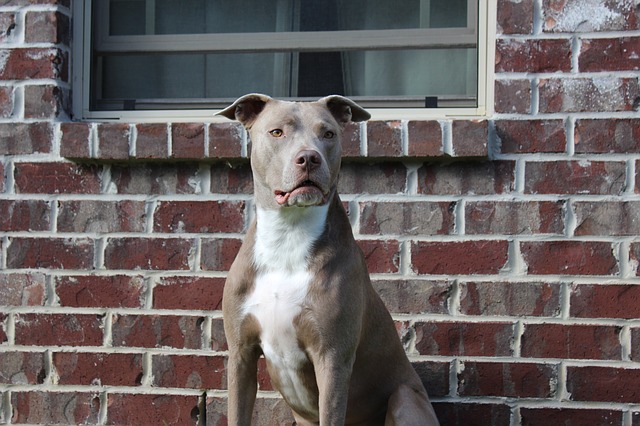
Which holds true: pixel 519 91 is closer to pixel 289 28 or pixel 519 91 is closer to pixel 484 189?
pixel 484 189

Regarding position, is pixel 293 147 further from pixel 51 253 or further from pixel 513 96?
pixel 51 253

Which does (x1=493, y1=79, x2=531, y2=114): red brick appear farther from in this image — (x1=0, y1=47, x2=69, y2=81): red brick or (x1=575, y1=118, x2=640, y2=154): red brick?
(x1=0, y1=47, x2=69, y2=81): red brick

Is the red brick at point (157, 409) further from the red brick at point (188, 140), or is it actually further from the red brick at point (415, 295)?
the red brick at point (188, 140)

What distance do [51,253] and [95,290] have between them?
24 centimetres

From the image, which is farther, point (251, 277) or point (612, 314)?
point (612, 314)

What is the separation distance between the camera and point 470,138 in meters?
3.50

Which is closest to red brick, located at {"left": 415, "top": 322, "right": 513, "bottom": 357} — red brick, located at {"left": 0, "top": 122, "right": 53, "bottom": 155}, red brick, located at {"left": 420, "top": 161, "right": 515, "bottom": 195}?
red brick, located at {"left": 420, "top": 161, "right": 515, "bottom": 195}

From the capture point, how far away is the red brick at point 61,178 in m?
3.74

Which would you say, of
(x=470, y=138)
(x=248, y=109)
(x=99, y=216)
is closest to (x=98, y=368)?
(x=99, y=216)

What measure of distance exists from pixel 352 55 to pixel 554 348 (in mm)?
1451

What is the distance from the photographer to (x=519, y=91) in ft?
11.6

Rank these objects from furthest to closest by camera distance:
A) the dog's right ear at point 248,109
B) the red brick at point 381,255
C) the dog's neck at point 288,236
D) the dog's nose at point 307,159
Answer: the red brick at point 381,255, the dog's right ear at point 248,109, the dog's neck at point 288,236, the dog's nose at point 307,159

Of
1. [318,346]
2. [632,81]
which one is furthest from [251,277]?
[632,81]

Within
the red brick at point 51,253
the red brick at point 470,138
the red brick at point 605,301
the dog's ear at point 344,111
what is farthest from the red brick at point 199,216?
the red brick at point 605,301
